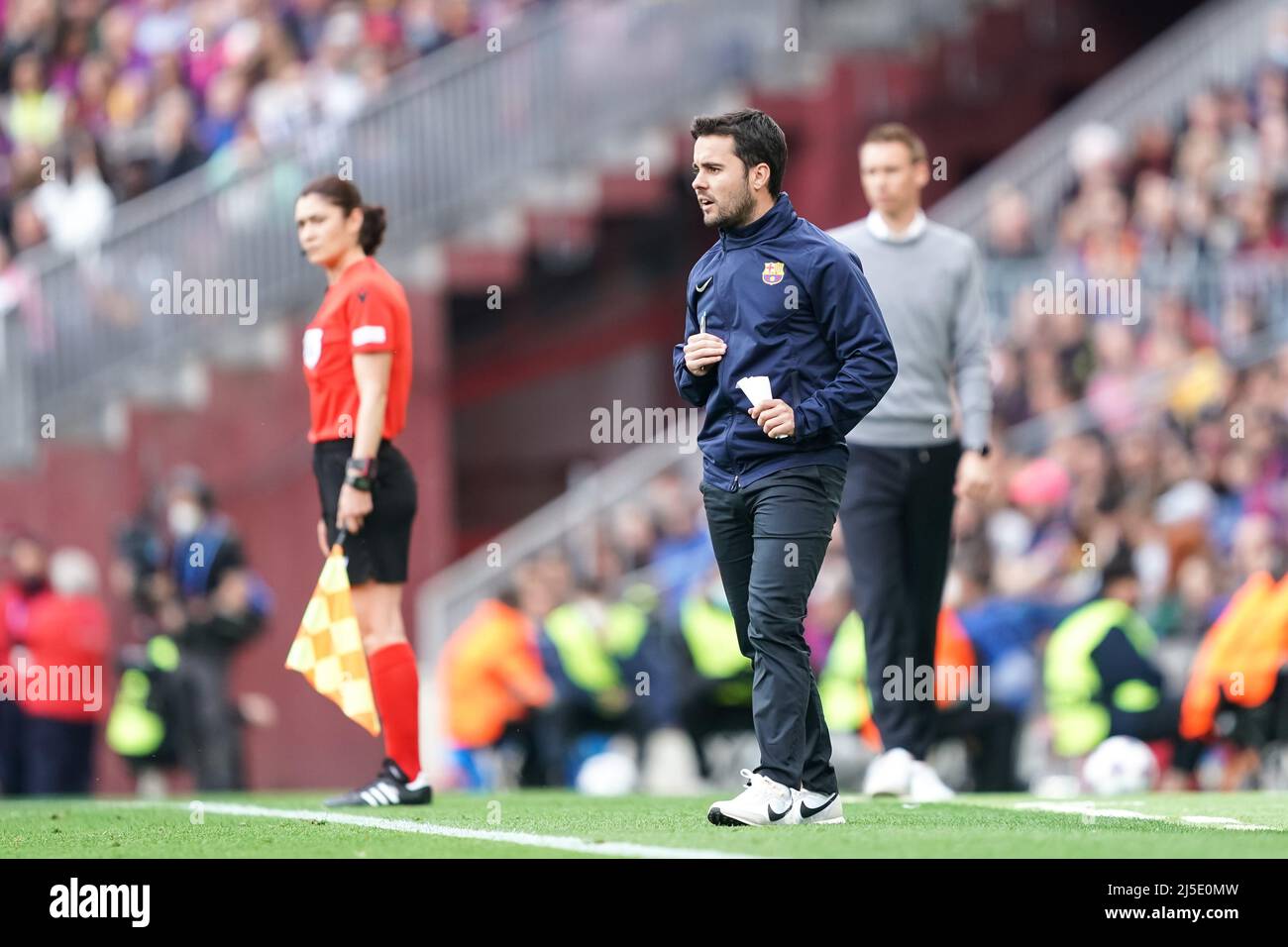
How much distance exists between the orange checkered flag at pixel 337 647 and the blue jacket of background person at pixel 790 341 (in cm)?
176

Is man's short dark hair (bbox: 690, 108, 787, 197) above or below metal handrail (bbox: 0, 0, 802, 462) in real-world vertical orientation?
below

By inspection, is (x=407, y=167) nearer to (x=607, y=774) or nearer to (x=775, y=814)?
(x=607, y=774)

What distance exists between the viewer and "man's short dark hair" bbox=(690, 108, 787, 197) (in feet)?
25.1

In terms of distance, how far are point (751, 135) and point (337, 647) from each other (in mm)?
2570

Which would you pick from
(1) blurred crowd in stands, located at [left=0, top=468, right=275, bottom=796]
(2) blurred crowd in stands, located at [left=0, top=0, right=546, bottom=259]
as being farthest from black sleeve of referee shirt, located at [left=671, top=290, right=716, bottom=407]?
(2) blurred crowd in stands, located at [left=0, top=0, right=546, bottom=259]

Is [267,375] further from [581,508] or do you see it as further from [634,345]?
[634,345]

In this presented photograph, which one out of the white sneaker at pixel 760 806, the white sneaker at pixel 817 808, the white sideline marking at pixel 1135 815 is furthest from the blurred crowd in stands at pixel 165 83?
the white sneaker at pixel 760 806

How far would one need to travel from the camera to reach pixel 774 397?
7.64 metres

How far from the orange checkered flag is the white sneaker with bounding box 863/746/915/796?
2.02 m

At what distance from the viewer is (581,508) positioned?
18.4 m

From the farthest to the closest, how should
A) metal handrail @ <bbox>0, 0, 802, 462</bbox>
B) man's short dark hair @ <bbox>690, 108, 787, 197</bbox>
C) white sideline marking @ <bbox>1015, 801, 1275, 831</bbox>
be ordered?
metal handrail @ <bbox>0, 0, 802, 462</bbox>
white sideline marking @ <bbox>1015, 801, 1275, 831</bbox>
man's short dark hair @ <bbox>690, 108, 787, 197</bbox>

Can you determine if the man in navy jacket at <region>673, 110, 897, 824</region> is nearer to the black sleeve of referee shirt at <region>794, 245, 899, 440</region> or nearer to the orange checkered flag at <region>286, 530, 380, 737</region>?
the black sleeve of referee shirt at <region>794, 245, 899, 440</region>
